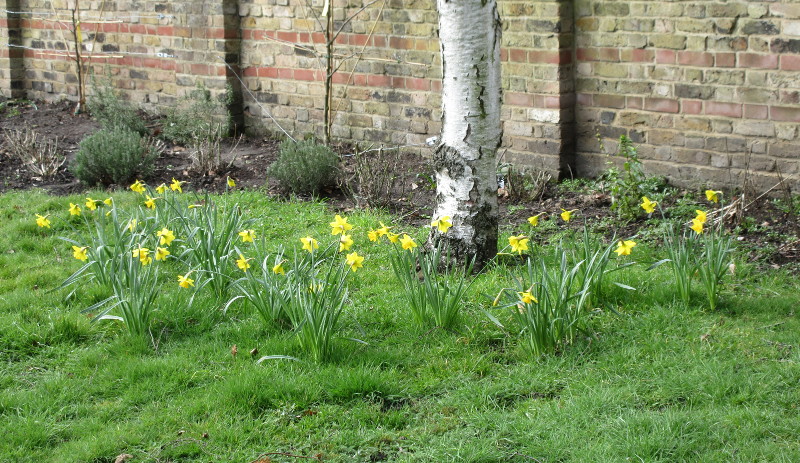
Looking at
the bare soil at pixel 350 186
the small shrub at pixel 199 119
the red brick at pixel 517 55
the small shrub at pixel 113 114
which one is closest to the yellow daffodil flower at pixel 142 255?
the bare soil at pixel 350 186

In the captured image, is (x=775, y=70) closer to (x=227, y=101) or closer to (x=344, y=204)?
(x=344, y=204)

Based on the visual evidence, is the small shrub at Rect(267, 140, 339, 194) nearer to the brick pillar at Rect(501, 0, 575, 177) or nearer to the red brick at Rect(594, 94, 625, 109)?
the brick pillar at Rect(501, 0, 575, 177)

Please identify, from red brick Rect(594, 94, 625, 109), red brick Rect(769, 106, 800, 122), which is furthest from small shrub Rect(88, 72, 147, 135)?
red brick Rect(769, 106, 800, 122)

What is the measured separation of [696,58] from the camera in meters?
6.34

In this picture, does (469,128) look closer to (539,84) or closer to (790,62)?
(539,84)

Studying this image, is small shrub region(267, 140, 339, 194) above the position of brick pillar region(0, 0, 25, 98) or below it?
below

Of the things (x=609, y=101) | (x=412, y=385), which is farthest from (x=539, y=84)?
(x=412, y=385)

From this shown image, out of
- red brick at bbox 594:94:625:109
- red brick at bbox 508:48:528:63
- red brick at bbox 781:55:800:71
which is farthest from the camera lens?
red brick at bbox 508:48:528:63

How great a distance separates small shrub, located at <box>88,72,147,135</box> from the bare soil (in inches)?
10.9

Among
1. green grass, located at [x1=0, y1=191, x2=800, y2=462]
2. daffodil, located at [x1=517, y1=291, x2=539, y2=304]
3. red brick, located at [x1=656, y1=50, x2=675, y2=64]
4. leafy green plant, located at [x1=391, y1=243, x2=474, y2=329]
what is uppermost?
red brick, located at [x1=656, y1=50, x2=675, y2=64]

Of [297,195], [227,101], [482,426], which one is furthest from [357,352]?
[227,101]

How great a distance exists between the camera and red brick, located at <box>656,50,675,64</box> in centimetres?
646

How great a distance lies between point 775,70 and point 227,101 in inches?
207

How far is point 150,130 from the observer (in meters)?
9.51
